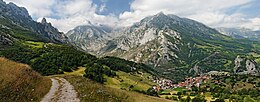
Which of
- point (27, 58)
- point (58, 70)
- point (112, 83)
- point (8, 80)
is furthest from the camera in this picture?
point (27, 58)

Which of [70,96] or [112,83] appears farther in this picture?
[112,83]

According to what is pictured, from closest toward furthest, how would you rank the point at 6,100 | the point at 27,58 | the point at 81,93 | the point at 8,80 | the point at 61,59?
the point at 6,100 < the point at 8,80 < the point at 81,93 < the point at 61,59 < the point at 27,58

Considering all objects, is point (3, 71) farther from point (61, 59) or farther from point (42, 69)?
point (61, 59)

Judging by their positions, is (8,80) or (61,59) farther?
(61,59)

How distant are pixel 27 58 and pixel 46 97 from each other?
17032cm

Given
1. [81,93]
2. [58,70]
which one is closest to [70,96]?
[81,93]

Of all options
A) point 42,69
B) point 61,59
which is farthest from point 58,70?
point 61,59

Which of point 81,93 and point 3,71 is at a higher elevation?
point 3,71

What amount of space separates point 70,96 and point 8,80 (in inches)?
341

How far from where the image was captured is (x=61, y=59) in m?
183

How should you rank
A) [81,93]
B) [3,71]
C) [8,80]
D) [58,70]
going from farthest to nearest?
[58,70] < [81,93] < [3,71] < [8,80]

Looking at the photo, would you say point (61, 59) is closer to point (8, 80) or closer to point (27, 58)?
point (27, 58)

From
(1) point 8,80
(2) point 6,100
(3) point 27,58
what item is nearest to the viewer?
(2) point 6,100

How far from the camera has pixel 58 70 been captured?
477 ft
